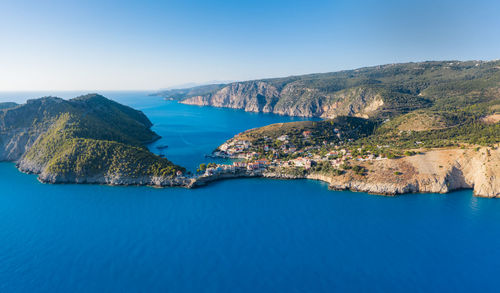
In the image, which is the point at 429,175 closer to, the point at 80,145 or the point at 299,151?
the point at 299,151

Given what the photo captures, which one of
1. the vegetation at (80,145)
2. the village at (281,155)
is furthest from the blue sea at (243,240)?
the village at (281,155)

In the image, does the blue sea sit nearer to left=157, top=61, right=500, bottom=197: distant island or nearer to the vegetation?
left=157, top=61, right=500, bottom=197: distant island

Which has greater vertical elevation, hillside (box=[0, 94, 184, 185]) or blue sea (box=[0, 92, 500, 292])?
hillside (box=[0, 94, 184, 185])

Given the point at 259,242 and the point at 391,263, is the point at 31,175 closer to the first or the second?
the point at 259,242

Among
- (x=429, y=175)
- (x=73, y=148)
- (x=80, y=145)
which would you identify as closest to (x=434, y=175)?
(x=429, y=175)

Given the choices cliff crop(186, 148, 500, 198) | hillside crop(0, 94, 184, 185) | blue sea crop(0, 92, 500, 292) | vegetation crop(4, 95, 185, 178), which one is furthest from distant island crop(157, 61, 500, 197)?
vegetation crop(4, 95, 185, 178)
